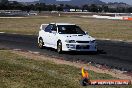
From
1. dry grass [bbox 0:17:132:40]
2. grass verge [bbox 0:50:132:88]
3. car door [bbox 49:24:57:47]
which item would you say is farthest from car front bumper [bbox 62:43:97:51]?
dry grass [bbox 0:17:132:40]

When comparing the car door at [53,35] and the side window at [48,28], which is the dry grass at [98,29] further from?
the car door at [53,35]

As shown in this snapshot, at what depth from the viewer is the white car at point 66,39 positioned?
20.5 m

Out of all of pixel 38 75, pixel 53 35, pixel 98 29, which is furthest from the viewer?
pixel 98 29

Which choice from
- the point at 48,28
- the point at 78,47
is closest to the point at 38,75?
the point at 78,47

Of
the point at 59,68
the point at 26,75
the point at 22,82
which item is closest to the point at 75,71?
the point at 59,68

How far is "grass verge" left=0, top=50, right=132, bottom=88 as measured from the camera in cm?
1073

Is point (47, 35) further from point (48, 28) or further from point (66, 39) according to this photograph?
point (66, 39)

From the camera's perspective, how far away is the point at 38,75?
12.3 metres

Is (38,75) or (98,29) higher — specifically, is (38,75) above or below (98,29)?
above

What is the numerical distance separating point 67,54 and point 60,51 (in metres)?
0.42

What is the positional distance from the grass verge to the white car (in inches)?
187

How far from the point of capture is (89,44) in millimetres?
20469

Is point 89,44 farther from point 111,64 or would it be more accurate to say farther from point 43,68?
point 43,68

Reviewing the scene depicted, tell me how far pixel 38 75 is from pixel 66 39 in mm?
8386
